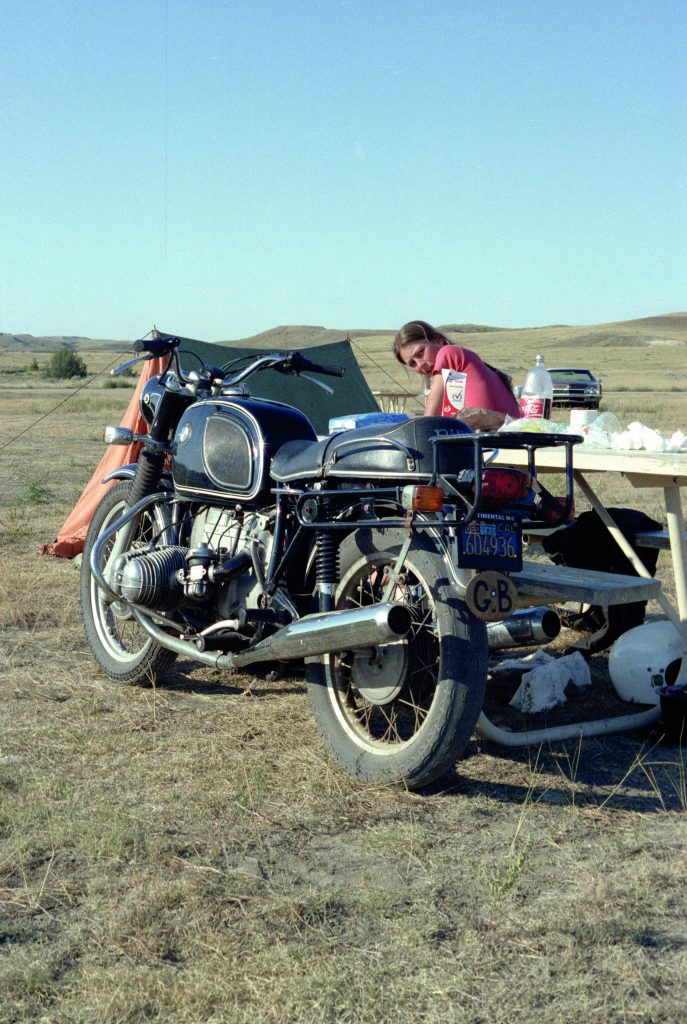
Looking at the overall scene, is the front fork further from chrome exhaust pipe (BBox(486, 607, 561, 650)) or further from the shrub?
the shrub

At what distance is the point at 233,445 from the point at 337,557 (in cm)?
64

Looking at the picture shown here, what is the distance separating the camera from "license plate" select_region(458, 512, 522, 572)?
10.6 feet

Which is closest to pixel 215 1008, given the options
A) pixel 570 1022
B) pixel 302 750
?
pixel 570 1022

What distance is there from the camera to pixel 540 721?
429 centimetres

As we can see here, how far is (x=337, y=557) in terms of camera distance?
3609mm

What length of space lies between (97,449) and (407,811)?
13017 millimetres

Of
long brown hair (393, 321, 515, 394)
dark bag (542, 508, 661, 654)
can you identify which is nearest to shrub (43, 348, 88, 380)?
long brown hair (393, 321, 515, 394)

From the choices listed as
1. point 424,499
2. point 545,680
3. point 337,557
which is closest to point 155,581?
point 337,557

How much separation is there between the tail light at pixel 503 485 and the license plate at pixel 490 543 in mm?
57

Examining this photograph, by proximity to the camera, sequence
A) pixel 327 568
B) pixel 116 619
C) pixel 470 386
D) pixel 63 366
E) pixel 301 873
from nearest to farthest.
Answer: pixel 301 873 → pixel 327 568 → pixel 116 619 → pixel 470 386 → pixel 63 366

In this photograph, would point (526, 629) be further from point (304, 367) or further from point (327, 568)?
point (304, 367)

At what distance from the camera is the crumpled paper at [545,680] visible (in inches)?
173

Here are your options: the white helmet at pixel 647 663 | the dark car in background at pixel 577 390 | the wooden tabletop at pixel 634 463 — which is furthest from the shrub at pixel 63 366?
the white helmet at pixel 647 663

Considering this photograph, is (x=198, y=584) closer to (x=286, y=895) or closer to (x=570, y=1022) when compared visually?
(x=286, y=895)
